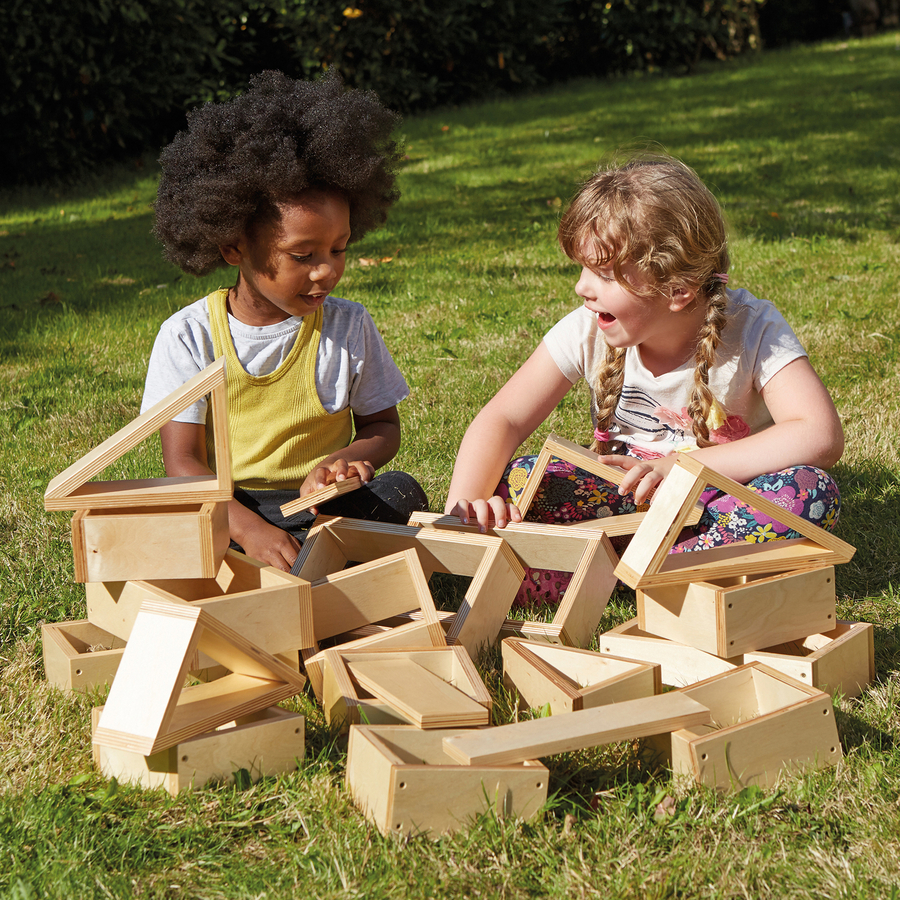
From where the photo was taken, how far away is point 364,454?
275 centimetres

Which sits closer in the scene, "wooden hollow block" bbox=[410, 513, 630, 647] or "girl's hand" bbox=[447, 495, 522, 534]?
"wooden hollow block" bbox=[410, 513, 630, 647]

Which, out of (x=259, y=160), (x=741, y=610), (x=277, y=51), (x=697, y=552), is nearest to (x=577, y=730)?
(x=741, y=610)

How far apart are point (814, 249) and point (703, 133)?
4.06m

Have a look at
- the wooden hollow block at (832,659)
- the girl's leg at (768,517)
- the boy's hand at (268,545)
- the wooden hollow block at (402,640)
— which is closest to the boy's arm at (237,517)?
the boy's hand at (268,545)

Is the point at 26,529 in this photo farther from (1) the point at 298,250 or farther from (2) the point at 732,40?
(2) the point at 732,40

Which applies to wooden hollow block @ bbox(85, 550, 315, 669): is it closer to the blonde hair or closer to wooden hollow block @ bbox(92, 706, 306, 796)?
wooden hollow block @ bbox(92, 706, 306, 796)

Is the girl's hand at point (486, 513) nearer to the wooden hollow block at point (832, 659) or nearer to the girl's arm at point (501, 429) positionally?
the girl's arm at point (501, 429)

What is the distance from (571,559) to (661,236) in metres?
0.85

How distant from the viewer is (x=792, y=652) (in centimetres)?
223

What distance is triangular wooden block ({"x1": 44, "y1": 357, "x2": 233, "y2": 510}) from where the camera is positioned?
1888mm

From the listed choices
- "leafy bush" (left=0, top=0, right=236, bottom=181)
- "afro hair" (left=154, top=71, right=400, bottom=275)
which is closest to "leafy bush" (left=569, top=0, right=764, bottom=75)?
"leafy bush" (left=0, top=0, right=236, bottom=181)

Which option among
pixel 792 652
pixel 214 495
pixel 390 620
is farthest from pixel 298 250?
pixel 792 652

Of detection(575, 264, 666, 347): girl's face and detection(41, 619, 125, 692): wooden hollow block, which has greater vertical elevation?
detection(575, 264, 666, 347): girl's face

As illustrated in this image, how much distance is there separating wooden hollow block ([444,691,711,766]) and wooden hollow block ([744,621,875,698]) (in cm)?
31
